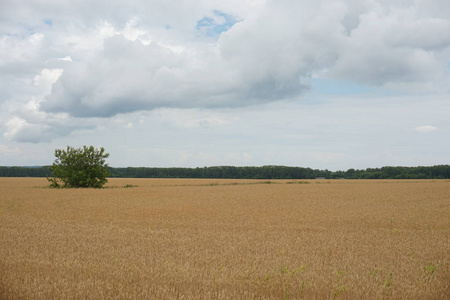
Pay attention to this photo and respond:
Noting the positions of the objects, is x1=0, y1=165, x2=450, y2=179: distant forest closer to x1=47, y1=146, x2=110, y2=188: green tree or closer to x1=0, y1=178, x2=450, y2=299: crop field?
x1=47, y1=146, x2=110, y2=188: green tree

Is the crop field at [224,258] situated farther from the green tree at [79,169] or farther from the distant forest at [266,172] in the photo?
the distant forest at [266,172]

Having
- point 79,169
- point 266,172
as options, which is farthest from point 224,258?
point 266,172

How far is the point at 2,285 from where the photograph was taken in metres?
7.05

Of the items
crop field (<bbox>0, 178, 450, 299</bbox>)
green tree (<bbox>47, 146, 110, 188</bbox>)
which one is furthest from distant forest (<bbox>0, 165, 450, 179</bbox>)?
crop field (<bbox>0, 178, 450, 299</bbox>)

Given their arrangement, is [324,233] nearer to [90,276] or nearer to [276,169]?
[90,276]

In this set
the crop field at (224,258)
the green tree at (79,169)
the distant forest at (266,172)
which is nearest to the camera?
the crop field at (224,258)

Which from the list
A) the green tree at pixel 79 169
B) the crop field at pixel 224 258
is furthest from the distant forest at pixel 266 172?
the crop field at pixel 224 258

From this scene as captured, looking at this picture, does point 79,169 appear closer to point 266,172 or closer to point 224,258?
point 224,258

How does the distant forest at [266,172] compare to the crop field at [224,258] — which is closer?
the crop field at [224,258]

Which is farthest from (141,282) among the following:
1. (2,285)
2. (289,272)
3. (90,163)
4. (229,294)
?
(90,163)

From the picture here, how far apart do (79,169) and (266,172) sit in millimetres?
74316

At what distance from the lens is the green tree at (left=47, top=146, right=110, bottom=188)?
4601 cm

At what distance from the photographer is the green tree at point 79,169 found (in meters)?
46.0

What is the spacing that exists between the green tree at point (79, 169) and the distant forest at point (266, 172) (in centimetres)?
6028
